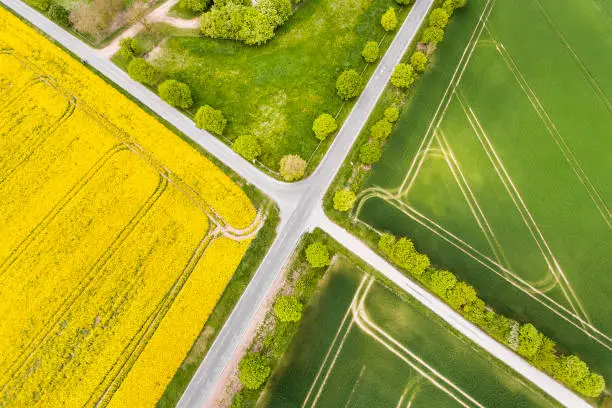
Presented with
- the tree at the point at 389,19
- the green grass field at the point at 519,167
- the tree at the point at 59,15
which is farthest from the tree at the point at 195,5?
the green grass field at the point at 519,167

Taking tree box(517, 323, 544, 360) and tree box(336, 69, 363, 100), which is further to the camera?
tree box(336, 69, 363, 100)

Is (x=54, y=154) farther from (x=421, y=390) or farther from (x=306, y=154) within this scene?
(x=421, y=390)

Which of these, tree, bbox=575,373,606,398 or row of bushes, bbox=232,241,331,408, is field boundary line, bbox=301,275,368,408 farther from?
tree, bbox=575,373,606,398

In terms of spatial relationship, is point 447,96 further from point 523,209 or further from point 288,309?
point 288,309

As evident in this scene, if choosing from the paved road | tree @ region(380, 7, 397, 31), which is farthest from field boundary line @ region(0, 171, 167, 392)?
tree @ region(380, 7, 397, 31)

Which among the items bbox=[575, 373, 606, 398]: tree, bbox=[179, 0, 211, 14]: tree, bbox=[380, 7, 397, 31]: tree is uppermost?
bbox=[380, 7, 397, 31]: tree

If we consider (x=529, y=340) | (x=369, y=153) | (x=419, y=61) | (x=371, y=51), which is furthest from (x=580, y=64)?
(x=529, y=340)
